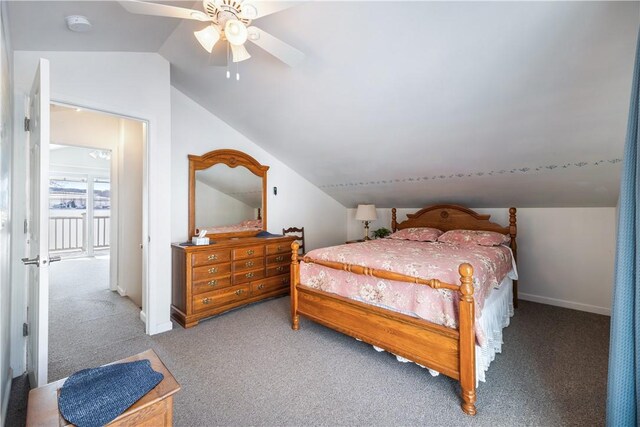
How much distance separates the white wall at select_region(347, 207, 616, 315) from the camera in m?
3.29

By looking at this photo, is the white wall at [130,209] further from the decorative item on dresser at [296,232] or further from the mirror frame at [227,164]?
the decorative item on dresser at [296,232]

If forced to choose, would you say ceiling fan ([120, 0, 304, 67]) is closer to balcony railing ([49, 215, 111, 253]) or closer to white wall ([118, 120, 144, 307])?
white wall ([118, 120, 144, 307])

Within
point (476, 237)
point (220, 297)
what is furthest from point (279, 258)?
point (476, 237)

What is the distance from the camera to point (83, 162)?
7.16 metres

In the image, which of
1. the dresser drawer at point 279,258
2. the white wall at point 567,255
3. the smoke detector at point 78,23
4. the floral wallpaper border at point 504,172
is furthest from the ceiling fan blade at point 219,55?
the white wall at point 567,255

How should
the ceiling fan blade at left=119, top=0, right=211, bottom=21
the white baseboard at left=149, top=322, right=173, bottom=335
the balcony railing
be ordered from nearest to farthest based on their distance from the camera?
1. the ceiling fan blade at left=119, top=0, right=211, bottom=21
2. the white baseboard at left=149, top=322, right=173, bottom=335
3. the balcony railing

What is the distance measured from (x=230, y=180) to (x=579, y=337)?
4.28 metres

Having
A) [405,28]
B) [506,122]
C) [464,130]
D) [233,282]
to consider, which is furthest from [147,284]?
[506,122]

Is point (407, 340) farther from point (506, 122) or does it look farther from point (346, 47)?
point (346, 47)

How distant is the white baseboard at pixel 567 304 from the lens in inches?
130

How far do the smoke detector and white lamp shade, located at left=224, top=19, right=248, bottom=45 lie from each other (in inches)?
46.4

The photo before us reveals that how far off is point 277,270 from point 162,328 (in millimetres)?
1486

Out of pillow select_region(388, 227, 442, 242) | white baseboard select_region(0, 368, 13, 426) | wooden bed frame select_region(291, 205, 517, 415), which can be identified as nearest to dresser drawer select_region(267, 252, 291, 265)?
wooden bed frame select_region(291, 205, 517, 415)

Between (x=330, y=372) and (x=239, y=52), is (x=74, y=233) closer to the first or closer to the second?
(x=239, y=52)
